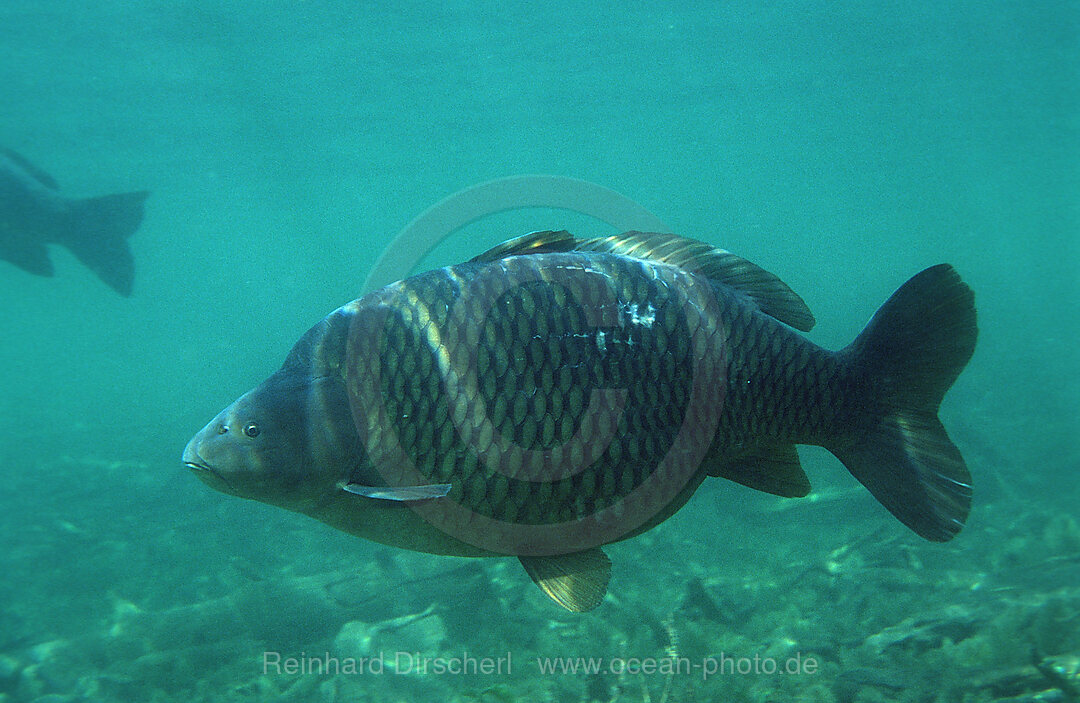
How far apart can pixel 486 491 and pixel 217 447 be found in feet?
2.45

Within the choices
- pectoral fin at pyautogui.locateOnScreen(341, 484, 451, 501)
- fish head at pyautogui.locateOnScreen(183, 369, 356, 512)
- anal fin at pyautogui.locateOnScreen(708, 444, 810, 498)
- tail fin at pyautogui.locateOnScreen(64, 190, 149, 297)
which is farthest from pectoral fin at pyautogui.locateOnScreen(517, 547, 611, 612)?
tail fin at pyautogui.locateOnScreen(64, 190, 149, 297)

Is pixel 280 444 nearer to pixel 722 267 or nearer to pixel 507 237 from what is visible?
pixel 722 267

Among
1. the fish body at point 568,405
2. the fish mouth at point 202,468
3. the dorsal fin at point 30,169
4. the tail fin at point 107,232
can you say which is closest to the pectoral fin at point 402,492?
the fish body at point 568,405

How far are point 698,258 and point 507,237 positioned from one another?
1575 cm

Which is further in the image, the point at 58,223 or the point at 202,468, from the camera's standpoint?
the point at 58,223

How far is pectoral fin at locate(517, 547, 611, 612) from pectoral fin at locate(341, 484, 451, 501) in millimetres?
387

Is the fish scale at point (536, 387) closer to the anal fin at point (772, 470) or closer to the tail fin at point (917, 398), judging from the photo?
the anal fin at point (772, 470)

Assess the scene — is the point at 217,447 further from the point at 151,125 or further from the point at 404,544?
the point at 151,125

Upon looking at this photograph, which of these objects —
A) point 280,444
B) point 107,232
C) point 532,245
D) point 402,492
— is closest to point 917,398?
point 532,245

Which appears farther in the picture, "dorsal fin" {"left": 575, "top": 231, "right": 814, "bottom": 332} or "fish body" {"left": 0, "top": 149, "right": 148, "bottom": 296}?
"fish body" {"left": 0, "top": 149, "right": 148, "bottom": 296}

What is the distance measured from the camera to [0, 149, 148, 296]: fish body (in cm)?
955

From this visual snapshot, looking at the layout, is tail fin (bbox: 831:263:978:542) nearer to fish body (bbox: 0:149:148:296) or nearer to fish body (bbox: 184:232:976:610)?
fish body (bbox: 184:232:976:610)

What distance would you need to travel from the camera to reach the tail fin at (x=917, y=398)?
5.90 feet

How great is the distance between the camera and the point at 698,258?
206 centimetres
